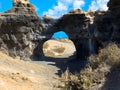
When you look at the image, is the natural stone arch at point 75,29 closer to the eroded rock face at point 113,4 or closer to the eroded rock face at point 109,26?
the eroded rock face at point 109,26

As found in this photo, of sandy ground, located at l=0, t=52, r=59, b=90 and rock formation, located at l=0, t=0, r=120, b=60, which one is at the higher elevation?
rock formation, located at l=0, t=0, r=120, b=60

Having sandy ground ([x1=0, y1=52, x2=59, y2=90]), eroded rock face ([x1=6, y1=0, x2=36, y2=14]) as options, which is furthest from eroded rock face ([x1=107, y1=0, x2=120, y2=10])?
eroded rock face ([x1=6, y1=0, x2=36, y2=14])

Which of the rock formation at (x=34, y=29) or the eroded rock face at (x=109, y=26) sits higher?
the rock formation at (x=34, y=29)

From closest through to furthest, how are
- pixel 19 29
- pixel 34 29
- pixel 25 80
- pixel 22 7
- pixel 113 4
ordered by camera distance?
1. pixel 25 80
2. pixel 113 4
3. pixel 19 29
4. pixel 22 7
5. pixel 34 29

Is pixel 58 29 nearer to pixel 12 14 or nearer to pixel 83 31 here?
pixel 83 31

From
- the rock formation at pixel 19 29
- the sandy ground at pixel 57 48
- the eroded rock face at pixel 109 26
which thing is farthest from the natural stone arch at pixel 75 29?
the sandy ground at pixel 57 48

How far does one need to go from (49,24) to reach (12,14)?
15.9 feet

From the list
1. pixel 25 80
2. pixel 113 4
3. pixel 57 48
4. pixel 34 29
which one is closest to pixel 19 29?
pixel 34 29

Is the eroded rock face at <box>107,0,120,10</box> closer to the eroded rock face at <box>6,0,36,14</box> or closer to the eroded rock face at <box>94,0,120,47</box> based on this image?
the eroded rock face at <box>94,0,120,47</box>

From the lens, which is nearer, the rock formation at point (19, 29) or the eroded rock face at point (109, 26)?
the eroded rock face at point (109, 26)

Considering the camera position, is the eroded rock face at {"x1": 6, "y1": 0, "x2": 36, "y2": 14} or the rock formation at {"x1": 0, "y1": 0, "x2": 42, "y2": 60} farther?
the eroded rock face at {"x1": 6, "y1": 0, "x2": 36, "y2": 14}

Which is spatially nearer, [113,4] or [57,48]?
[113,4]

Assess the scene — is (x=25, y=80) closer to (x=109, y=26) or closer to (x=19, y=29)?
(x=109, y=26)

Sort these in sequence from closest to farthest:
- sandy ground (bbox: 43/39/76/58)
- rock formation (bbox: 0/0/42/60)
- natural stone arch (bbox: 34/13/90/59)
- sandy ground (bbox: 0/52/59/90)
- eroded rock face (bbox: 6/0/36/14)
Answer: sandy ground (bbox: 0/52/59/90) → rock formation (bbox: 0/0/42/60) → eroded rock face (bbox: 6/0/36/14) → natural stone arch (bbox: 34/13/90/59) → sandy ground (bbox: 43/39/76/58)
